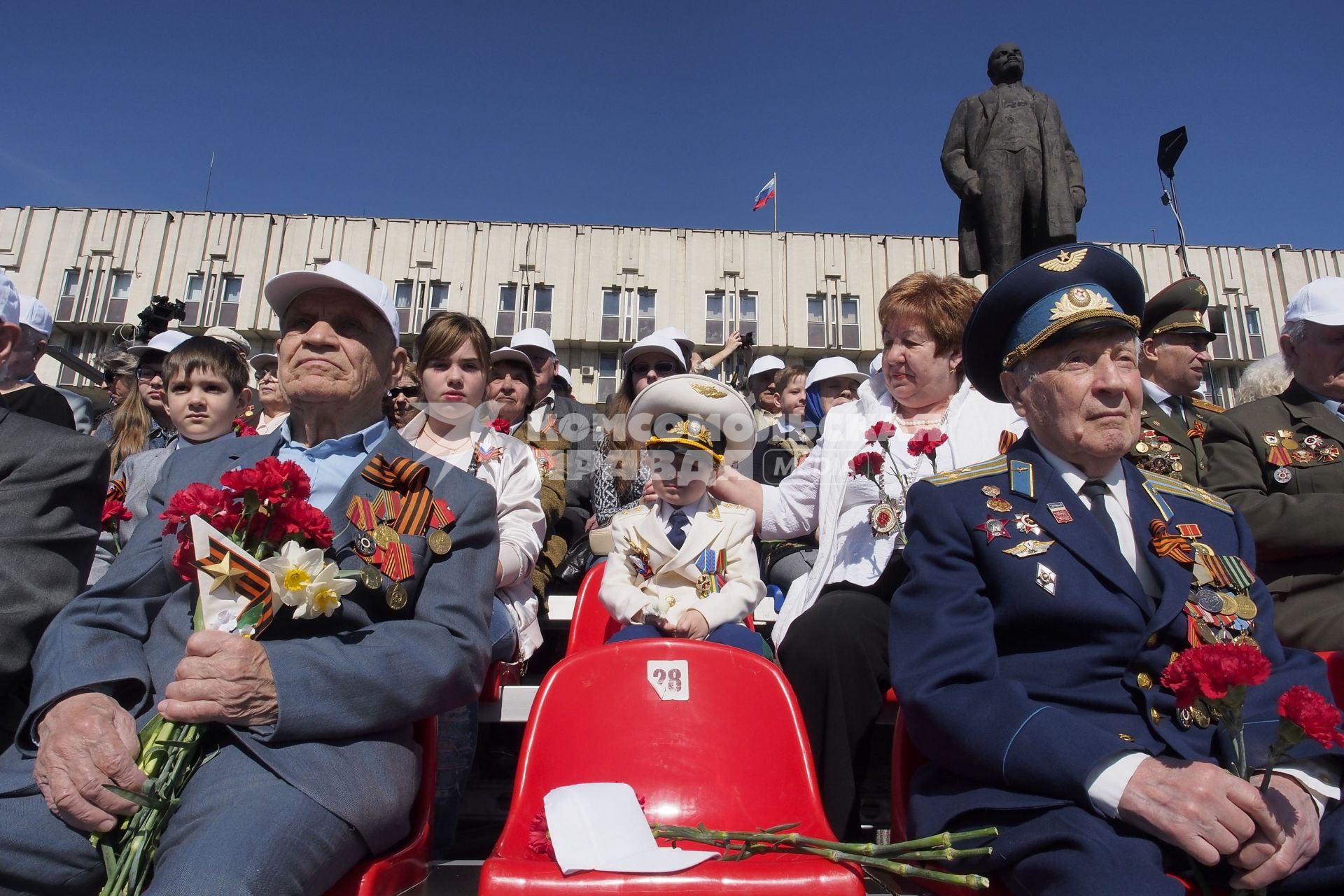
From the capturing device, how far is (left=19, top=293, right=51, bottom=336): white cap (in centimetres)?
358

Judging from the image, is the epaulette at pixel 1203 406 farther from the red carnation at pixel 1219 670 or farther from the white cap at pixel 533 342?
the white cap at pixel 533 342

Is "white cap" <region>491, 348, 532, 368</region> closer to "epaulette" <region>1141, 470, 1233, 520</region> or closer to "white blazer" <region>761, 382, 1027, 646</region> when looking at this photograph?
"white blazer" <region>761, 382, 1027, 646</region>

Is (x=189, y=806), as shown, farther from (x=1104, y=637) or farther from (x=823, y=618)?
(x=1104, y=637)

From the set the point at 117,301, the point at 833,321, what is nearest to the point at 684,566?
the point at 833,321

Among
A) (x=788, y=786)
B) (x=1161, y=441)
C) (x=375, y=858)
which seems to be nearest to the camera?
(x=375, y=858)

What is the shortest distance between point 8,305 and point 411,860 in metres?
2.27

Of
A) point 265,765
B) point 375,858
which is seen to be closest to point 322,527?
point 265,765

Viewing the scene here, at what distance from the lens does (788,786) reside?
2.01 m

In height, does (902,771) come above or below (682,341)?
below

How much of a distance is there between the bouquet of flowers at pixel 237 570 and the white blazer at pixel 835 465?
5.41ft

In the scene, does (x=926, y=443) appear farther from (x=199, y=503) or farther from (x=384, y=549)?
(x=199, y=503)

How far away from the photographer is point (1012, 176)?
5.07 metres

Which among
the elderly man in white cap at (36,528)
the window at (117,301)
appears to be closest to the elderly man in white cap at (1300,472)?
the elderly man in white cap at (36,528)

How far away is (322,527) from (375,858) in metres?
0.73
